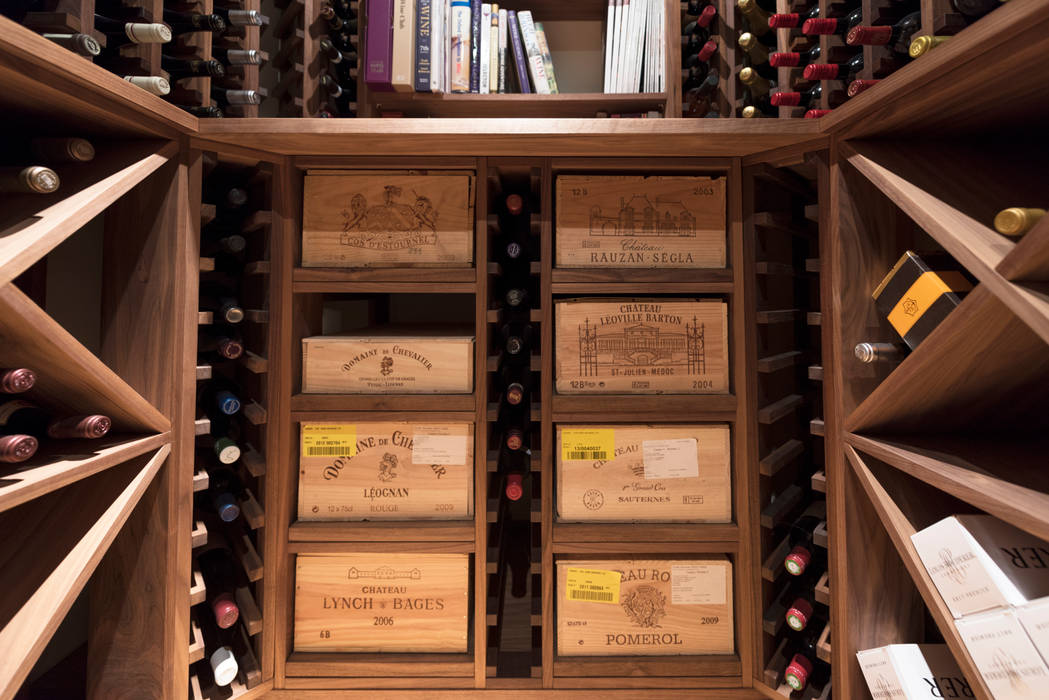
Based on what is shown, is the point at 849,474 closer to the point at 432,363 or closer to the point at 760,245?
the point at 760,245

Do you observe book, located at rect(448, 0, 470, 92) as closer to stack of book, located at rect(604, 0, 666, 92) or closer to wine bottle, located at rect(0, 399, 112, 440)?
stack of book, located at rect(604, 0, 666, 92)

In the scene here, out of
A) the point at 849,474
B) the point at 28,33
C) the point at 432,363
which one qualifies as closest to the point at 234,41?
the point at 28,33

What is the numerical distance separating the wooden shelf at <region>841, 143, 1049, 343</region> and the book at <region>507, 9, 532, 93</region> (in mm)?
940

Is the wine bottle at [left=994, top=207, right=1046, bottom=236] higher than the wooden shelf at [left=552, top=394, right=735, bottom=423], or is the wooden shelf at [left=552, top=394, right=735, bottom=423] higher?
the wine bottle at [left=994, top=207, right=1046, bottom=236]

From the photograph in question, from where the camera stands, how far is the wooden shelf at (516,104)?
1573 mm

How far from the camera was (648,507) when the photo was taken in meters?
1.28

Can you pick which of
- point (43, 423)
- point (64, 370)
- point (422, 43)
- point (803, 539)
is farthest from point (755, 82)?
point (43, 423)

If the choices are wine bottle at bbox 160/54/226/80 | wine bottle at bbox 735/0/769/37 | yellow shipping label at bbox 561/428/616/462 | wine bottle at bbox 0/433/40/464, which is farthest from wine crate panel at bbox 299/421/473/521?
wine bottle at bbox 735/0/769/37

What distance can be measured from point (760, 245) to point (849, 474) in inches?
21.5

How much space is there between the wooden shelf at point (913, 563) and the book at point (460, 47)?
1344 mm

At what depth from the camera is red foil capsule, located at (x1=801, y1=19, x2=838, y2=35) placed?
1.05m

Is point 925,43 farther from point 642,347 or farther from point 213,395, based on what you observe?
point 213,395

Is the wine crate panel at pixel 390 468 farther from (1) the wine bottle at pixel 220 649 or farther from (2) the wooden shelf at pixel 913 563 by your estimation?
(2) the wooden shelf at pixel 913 563

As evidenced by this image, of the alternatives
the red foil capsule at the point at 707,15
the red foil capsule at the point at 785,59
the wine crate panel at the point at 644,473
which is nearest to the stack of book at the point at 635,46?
the red foil capsule at the point at 707,15
